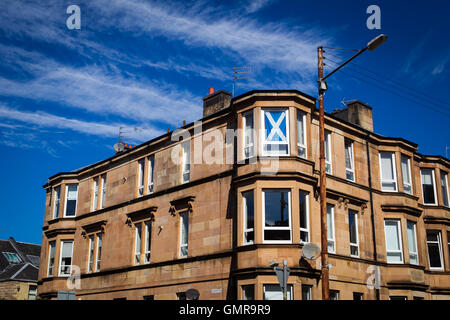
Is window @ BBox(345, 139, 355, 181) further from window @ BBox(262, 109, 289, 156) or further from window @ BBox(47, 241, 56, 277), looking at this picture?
window @ BBox(47, 241, 56, 277)

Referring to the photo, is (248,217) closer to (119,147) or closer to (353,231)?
(353,231)

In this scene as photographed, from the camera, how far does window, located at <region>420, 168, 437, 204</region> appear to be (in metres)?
31.1

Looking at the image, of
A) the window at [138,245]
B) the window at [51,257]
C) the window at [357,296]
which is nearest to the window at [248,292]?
the window at [357,296]

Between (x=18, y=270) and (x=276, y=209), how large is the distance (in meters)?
43.7

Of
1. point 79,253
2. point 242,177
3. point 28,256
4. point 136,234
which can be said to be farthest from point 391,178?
point 28,256

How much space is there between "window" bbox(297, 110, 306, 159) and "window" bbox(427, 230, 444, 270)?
11.9 m

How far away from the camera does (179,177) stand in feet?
88.9

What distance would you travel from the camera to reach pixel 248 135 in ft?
77.6

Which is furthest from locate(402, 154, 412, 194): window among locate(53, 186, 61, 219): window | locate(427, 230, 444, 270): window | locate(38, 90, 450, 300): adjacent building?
locate(53, 186, 61, 219): window

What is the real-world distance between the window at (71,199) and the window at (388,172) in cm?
2060

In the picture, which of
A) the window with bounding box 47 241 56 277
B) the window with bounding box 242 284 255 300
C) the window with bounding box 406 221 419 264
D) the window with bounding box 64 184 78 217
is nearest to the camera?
the window with bounding box 242 284 255 300

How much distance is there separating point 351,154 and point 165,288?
40.4 feet

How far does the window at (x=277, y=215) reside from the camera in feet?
70.8

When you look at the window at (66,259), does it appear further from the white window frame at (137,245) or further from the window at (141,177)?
the window at (141,177)
